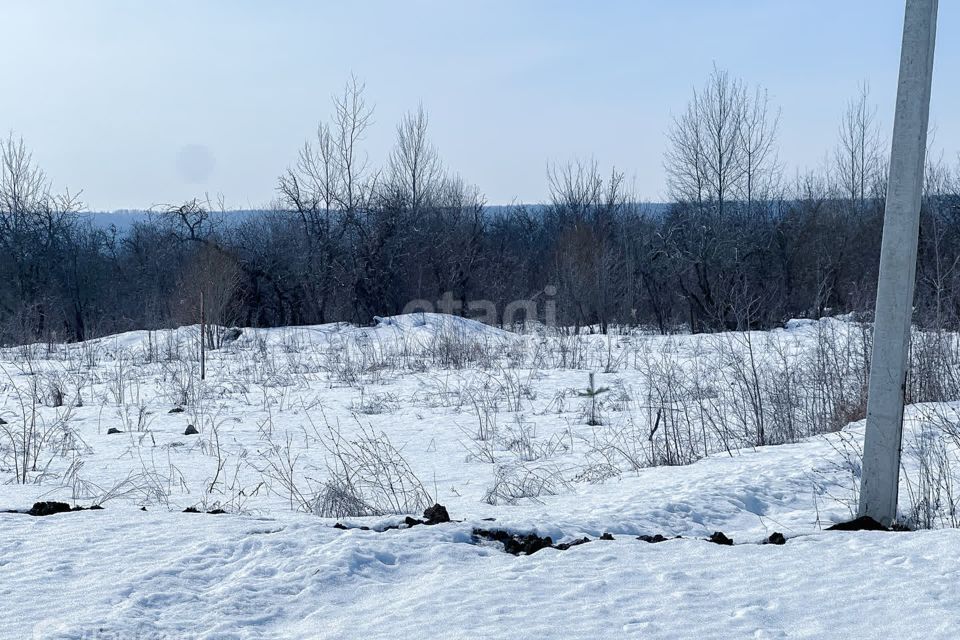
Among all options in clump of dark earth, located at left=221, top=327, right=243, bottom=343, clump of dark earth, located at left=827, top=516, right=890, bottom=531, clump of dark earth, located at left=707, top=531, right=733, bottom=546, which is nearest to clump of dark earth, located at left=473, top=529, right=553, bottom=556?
clump of dark earth, located at left=707, top=531, right=733, bottom=546

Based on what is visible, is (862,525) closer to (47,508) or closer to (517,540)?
(517,540)

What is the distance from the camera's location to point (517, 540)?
3.46 meters

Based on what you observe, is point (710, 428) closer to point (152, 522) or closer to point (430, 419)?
point (430, 419)

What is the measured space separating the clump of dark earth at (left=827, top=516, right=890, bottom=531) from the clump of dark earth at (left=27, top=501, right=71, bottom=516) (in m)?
3.78

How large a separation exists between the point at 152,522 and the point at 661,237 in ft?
86.2

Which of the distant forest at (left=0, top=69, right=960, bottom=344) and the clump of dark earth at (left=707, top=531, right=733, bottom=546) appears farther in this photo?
the distant forest at (left=0, top=69, right=960, bottom=344)

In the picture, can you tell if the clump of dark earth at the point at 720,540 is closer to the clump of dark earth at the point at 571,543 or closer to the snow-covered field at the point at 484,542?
the snow-covered field at the point at 484,542

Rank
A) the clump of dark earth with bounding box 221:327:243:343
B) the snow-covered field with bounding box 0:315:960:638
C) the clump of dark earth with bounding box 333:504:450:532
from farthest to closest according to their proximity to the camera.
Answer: the clump of dark earth with bounding box 221:327:243:343, the clump of dark earth with bounding box 333:504:450:532, the snow-covered field with bounding box 0:315:960:638

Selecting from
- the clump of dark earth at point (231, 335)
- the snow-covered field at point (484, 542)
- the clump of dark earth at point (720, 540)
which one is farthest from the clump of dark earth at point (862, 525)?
the clump of dark earth at point (231, 335)

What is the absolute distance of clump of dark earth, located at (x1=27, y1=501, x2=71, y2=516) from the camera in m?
3.81

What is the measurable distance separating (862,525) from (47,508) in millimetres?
3985

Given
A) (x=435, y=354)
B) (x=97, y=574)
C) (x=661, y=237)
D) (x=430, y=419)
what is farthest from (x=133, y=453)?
(x=661, y=237)

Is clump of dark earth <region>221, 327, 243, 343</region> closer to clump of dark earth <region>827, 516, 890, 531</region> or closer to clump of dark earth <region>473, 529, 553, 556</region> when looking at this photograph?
clump of dark earth <region>473, 529, 553, 556</region>

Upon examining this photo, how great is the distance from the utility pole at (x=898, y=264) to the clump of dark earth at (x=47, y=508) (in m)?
3.97
